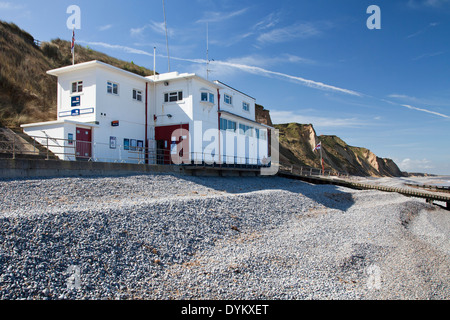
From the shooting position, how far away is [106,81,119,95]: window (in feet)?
70.4

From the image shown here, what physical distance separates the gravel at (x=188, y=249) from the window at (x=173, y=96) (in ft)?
31.5

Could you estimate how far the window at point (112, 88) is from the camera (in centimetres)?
2146

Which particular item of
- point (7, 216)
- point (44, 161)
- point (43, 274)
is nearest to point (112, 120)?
point (44, 161)

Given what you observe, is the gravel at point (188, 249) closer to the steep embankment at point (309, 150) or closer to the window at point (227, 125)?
the window at point (227, 125)

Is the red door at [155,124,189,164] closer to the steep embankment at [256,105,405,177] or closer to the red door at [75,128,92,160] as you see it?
the red door at [75,128,92,160]

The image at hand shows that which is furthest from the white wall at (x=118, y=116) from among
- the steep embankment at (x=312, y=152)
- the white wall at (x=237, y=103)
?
the steep embankment at (x=312, y=152)

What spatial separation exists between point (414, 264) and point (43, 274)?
36.5ft

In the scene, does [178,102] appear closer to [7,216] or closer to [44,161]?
[44,161]

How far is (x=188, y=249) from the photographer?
32.3 ft

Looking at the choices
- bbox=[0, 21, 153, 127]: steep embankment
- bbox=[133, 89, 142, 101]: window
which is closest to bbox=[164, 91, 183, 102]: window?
bbox=[133, 89, 142, 101]: window

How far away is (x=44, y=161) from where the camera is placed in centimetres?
1398

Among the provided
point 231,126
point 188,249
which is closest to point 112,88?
point 231,126

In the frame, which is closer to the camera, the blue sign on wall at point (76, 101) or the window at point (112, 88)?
the blue sign on wall at point (76, 101)

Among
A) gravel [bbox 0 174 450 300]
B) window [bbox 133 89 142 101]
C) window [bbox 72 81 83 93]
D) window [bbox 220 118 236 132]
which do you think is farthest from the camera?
window [bbox 220 118 236 132]
